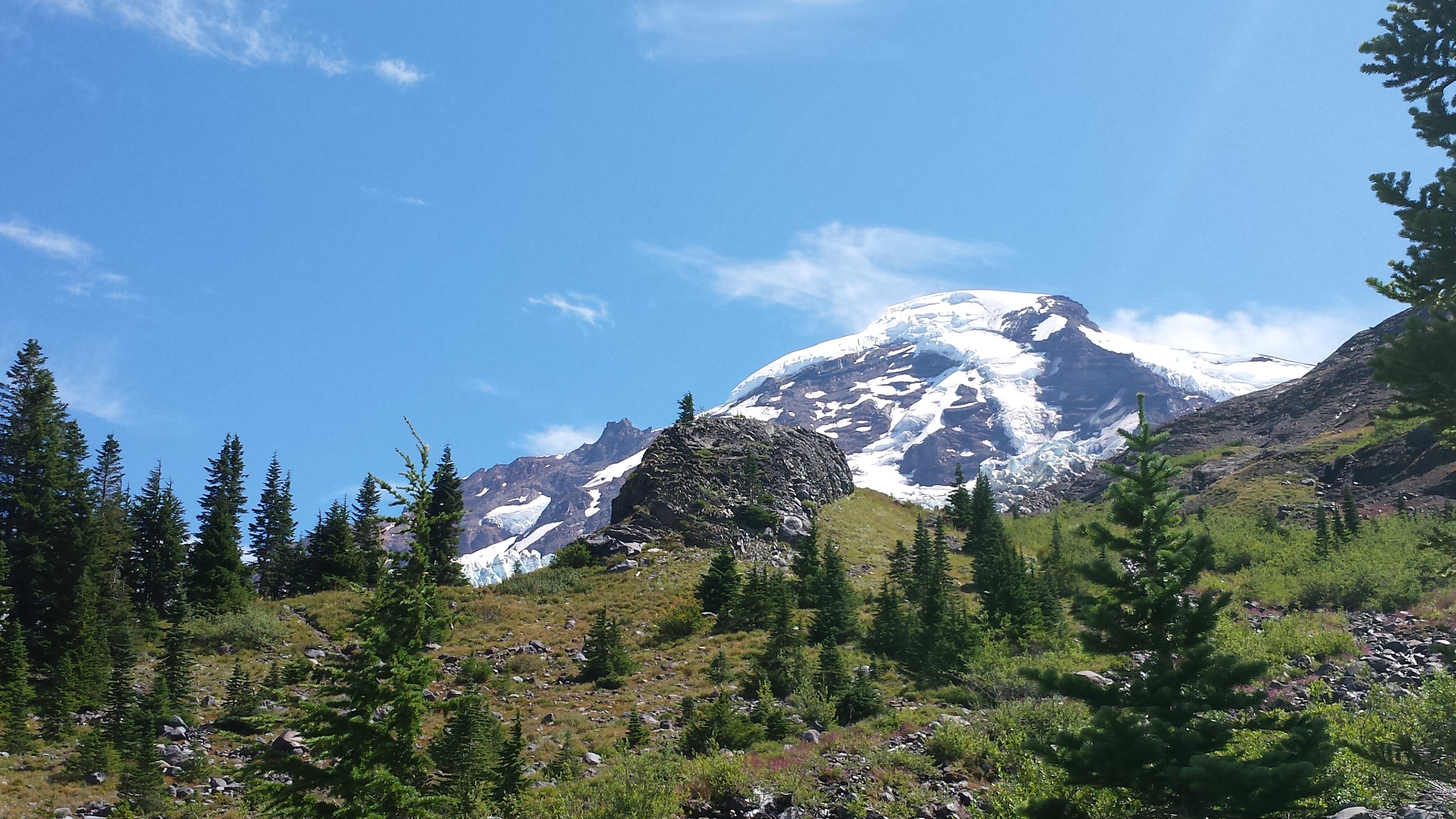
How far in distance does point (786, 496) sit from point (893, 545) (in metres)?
10.4

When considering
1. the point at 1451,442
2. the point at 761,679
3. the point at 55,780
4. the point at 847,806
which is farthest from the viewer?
the point at 761,679

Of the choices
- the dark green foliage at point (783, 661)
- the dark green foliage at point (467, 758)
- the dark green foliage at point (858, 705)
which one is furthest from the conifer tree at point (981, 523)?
the dark green foliage at point (467, 758)

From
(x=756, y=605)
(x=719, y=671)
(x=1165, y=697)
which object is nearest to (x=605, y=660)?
(x=719, y=671)

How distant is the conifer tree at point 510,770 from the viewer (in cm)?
1980

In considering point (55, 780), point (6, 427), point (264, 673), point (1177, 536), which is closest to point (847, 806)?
point (1177, 536)

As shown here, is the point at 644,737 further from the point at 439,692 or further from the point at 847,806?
the point at 439,692

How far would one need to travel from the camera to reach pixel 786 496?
237 feet

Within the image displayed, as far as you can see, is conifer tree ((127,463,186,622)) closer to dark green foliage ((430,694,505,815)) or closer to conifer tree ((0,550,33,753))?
conifer tree ((0,550,33,753))

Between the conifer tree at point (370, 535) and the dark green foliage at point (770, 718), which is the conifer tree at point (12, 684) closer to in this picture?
the conifer tree at point (370, 535)

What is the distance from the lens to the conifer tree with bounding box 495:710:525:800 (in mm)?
19797

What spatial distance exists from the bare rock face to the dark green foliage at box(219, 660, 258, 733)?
31.6 m

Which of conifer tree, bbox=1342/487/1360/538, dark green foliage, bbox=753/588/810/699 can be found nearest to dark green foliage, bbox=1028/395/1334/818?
dark green foliage, bbox=753/588/810/699

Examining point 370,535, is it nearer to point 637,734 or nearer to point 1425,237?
point 637,734

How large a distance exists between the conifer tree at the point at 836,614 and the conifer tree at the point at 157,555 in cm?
3914
